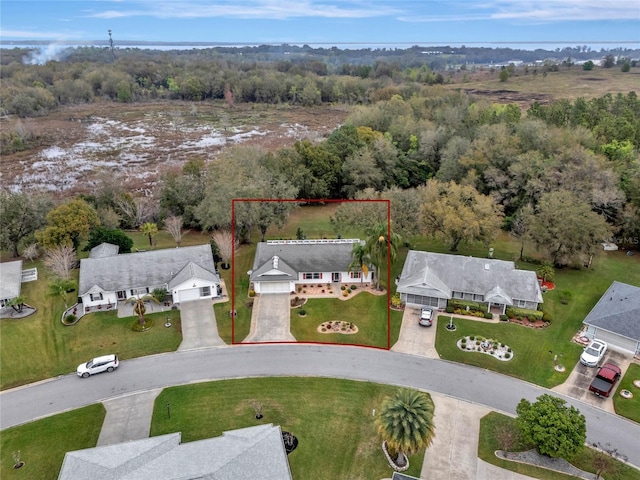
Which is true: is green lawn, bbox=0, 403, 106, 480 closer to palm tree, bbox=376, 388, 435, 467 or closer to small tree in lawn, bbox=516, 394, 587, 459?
palm tree, bbox=376, 388, 435, 467

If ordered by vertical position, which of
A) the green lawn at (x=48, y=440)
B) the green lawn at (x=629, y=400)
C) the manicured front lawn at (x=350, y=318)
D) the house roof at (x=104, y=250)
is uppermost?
the house roof at (x=104, y=250)

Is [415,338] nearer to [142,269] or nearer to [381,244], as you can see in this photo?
[381,244]

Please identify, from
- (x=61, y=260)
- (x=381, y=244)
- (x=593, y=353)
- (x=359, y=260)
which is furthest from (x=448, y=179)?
(x=61, y=260)

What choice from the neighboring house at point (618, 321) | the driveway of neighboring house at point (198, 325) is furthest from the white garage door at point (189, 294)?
the neighboring house at point (618, 321)

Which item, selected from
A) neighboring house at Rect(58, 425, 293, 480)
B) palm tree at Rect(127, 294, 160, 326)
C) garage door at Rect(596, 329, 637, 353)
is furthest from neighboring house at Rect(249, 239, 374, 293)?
garage door at Rect(596, 329, 637, 353)

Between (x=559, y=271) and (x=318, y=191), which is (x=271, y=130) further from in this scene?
(x=559, y=271)

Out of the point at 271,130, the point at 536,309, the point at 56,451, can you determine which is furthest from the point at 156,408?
the point at 271,130

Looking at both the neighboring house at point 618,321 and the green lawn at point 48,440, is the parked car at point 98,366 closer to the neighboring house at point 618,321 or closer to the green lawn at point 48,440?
the green lawn at point 48,440
